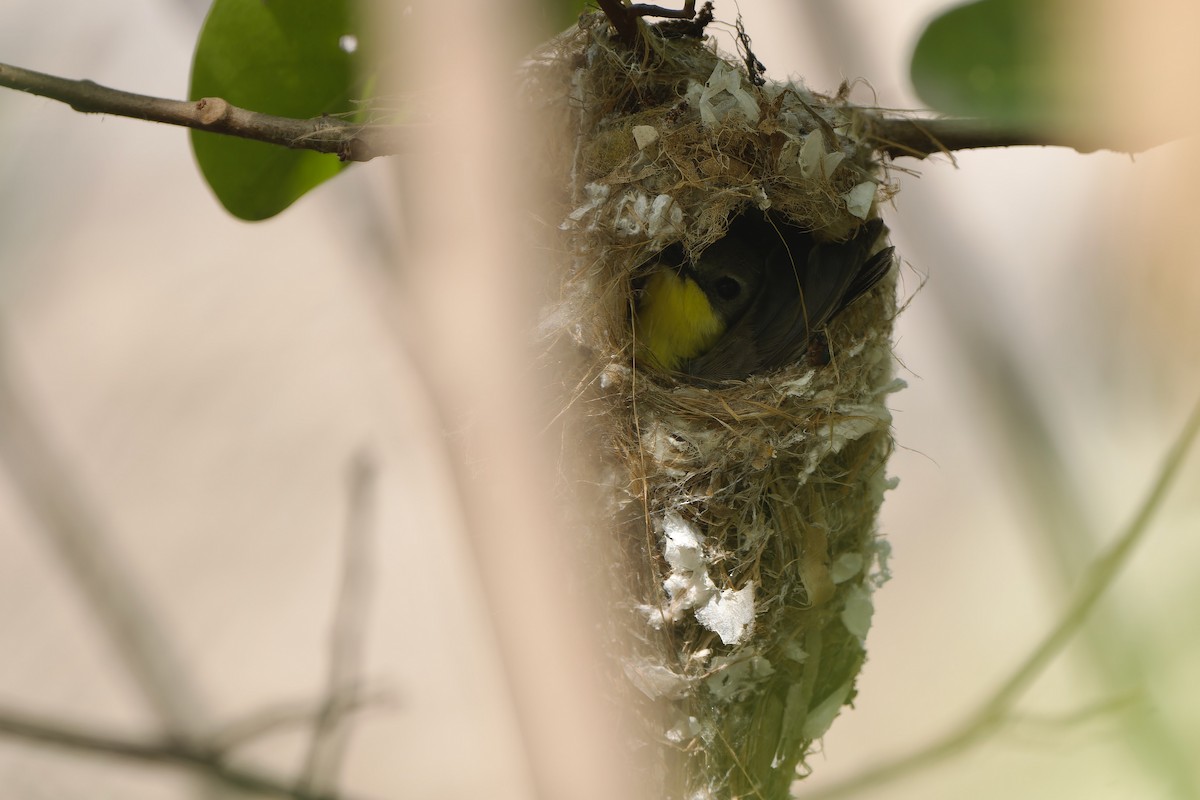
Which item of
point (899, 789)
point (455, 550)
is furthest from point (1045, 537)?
point (455, 550)

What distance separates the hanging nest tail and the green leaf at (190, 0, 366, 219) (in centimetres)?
26

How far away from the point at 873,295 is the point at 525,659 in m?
1.13

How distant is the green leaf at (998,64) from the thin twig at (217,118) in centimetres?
51

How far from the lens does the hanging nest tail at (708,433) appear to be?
1194 millimetres

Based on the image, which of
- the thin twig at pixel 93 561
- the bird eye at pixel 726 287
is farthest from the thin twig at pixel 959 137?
the thin twig at pixel 93 561

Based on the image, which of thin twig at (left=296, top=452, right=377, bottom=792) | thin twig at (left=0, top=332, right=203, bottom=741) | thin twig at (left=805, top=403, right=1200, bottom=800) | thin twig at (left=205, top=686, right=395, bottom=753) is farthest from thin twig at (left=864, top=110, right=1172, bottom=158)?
thin twig at (left=0, top=332, right=203, bottom=741)

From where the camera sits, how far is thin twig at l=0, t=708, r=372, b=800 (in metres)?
1.93

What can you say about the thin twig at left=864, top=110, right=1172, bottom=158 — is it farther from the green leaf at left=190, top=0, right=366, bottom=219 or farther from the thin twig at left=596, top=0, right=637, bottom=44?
the green leaf at left=190, top=0, right=366, bottom=219

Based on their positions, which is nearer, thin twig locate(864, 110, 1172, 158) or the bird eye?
thin twig locate(864, 110, 1172, 158)

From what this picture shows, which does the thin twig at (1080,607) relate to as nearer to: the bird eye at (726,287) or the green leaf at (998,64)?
the green leaf at (998,64)

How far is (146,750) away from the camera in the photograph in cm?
208

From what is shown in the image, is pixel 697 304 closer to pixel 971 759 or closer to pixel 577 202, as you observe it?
pixel 577 202

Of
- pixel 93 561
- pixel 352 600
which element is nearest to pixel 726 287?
pixel 352 600

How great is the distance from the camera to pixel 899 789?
1.76 metres
